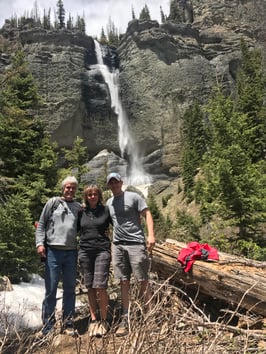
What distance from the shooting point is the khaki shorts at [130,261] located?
4.86 meters

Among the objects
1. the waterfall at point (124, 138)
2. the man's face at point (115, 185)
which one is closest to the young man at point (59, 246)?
the man's face at point (115, 185)

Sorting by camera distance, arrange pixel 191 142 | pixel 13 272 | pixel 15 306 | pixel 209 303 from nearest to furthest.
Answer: pixel 209 303, pixel 15 306, pixel 13 272, pixel 191 142

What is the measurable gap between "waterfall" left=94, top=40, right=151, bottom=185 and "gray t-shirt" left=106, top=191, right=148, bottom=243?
4257 centimetres

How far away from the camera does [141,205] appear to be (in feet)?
16.7

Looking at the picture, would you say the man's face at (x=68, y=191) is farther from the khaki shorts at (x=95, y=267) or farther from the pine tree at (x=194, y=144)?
the pine tree at (x=194, y=144)

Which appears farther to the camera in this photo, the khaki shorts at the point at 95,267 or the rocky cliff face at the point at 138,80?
the rocky cliff face at the point at 138,80

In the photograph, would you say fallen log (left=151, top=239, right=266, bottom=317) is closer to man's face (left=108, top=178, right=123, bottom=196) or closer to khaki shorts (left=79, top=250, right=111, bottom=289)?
khaki shorts (left=79, top=250, right=111, bottom=289)

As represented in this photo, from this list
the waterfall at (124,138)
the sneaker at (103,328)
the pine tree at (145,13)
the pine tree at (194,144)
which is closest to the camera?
the sneaker at (103,328)

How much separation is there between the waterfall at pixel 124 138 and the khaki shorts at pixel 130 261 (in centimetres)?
4263

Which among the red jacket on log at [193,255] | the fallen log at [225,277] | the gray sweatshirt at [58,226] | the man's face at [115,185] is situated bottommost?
the fallen log at [225,277]

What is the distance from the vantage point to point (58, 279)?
5176mm

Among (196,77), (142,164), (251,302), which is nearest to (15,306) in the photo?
(251,302)

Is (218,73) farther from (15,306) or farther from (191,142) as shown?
(15,306)

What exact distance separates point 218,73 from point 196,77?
143 inches
